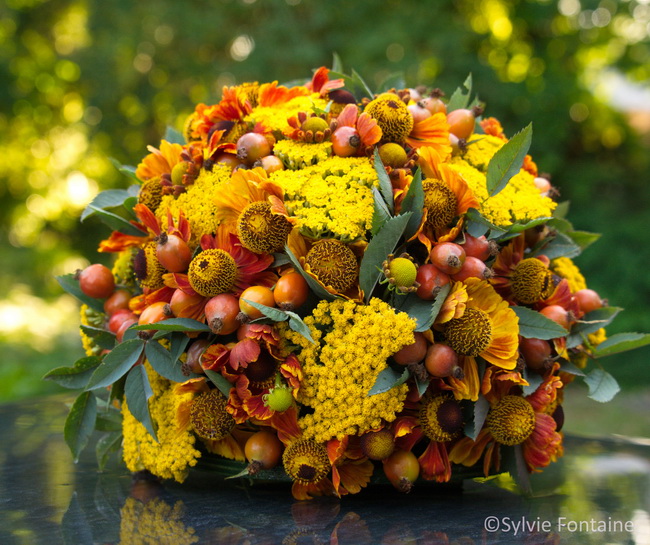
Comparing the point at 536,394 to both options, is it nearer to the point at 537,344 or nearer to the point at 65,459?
the point at 537,344

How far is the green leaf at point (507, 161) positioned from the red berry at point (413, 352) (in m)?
0.31

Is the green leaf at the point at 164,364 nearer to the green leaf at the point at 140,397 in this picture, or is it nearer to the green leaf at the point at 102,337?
the green leaf at the point at 140,397

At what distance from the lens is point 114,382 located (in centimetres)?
138

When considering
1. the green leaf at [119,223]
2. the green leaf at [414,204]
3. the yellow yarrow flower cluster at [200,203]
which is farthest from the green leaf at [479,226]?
the green leaf at [119,223]

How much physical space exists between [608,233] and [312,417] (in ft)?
21.0

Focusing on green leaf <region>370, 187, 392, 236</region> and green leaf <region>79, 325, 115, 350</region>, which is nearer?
green leaf <region>370, 187, 392, 236</region>

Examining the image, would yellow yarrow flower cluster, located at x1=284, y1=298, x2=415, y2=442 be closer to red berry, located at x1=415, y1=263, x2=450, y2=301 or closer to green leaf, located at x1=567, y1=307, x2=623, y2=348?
red berry, located at x1=415, y1=263, x2=450, y2=301

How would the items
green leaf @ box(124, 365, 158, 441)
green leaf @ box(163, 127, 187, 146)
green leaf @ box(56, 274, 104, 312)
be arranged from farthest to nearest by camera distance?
green leaf @ box(163, 127, 187, 146) → green leaf @ box(56, 274, 104, 312) → green leaf @ box(124, 365, 158, 441)

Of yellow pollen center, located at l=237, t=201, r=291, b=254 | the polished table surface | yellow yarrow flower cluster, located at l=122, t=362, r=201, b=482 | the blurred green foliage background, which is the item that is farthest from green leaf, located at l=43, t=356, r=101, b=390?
the blurred green foliage background

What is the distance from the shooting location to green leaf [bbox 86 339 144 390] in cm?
133

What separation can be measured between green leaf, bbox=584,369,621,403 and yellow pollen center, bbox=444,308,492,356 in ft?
1.07

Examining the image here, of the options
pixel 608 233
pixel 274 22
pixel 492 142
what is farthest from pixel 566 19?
pixel 492 142

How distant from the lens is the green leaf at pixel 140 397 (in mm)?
1334

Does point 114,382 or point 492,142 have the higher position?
point 492,142
